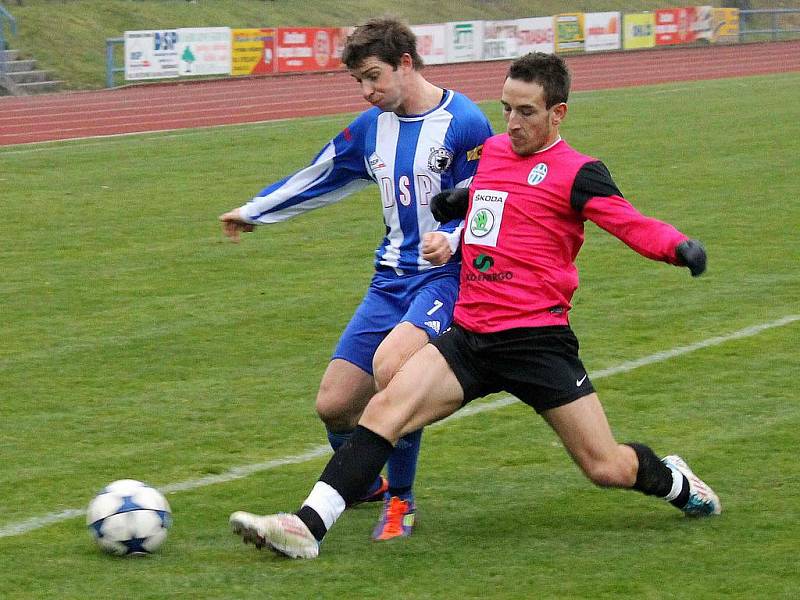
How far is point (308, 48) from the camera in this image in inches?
1382

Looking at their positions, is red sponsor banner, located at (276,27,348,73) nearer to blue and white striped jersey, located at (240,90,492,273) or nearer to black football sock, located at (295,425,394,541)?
blue and white striped jersey, located at (240,90,492,273)

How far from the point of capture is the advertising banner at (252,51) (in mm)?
33000

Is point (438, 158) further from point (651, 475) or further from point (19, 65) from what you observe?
point (19, 65)

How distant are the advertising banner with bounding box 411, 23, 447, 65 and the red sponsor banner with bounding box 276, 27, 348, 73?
248 centimetres

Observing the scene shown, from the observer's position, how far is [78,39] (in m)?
33.2

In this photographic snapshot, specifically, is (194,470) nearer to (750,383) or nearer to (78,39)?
(750,383)

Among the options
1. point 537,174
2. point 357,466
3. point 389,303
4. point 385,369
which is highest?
point 537,174

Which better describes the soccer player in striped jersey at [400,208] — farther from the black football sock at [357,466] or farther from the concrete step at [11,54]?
the concrete step at [11,54]

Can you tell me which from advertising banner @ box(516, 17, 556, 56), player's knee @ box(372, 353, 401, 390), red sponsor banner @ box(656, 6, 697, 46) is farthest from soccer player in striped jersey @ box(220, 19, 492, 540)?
red sponsor banner @ box(656, 6, 697, 46)

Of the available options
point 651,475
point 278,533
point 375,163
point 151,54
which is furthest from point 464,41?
point 278,533

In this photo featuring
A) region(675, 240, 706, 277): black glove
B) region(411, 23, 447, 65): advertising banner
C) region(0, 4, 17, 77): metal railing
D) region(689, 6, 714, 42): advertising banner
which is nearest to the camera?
region(675, 240, 706, 277): black glove

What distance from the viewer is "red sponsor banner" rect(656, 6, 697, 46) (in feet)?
152

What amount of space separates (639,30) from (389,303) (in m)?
41.9

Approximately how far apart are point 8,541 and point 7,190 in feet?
33.1
